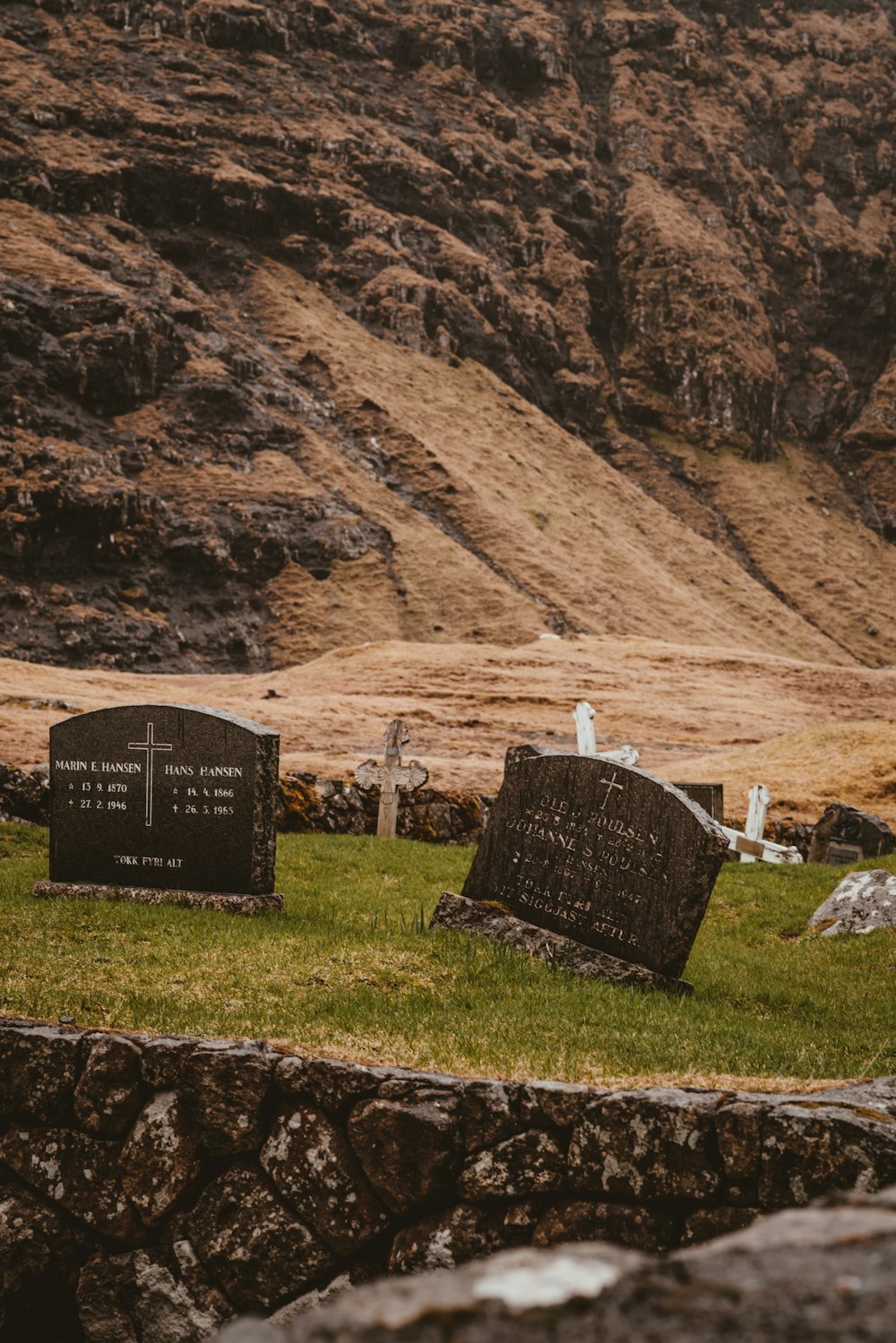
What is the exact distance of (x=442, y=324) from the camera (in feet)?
349

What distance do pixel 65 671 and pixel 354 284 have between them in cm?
7194

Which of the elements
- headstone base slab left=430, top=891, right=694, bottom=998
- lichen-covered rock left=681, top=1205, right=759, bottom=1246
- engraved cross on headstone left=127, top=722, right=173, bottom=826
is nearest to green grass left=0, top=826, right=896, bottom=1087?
headstone base slab left=430, top=891, right=694, bottom=998

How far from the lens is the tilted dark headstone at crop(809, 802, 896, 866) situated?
1608 centimetres

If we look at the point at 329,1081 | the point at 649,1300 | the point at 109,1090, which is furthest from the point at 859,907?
the point at 649,1300

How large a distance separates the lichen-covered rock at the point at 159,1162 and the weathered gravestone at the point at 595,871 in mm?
3799

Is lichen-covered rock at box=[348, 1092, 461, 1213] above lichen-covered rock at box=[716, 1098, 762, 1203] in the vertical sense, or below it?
below

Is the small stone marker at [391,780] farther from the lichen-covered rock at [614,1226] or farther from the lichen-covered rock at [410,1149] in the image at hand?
the lichen-covered rock at [614,1226]

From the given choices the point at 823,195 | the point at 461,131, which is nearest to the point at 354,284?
the point at 461,131

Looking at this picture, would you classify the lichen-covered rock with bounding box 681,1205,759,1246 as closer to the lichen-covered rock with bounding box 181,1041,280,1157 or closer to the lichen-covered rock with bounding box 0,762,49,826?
the lichen-covered rock with bounding box 181,1041,280,1157

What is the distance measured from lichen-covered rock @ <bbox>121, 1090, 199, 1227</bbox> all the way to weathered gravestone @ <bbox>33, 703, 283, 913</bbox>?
4.41 m

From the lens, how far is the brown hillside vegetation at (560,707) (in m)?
24.9

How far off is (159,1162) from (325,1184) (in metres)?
0.78

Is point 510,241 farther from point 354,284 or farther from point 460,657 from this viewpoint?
→ point 460,657

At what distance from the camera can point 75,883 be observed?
378 inches
